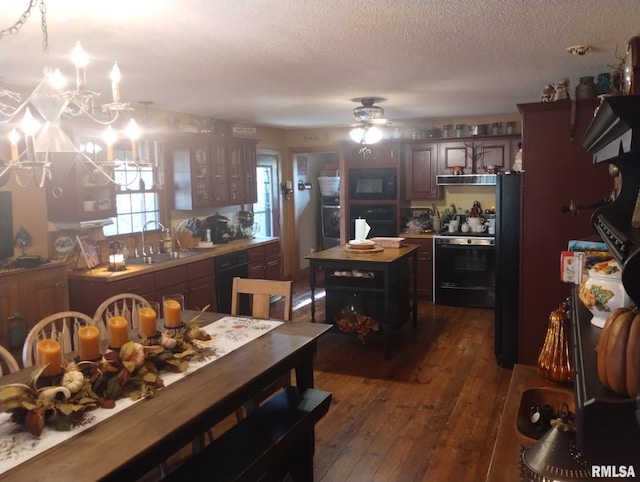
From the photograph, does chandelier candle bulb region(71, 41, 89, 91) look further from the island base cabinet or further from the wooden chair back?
the island base cabinet

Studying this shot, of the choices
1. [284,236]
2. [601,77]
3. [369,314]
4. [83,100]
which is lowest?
[369,314]

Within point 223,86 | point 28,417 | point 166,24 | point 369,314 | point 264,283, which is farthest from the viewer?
point 369,314

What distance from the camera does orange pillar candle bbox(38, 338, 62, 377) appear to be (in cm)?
168

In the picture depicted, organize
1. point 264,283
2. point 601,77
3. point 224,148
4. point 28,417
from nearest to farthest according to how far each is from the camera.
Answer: point 28,417, point 264,283, point 601,77, point 224,148

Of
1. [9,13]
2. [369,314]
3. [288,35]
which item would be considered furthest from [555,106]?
[9,13]

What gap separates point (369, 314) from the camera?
4762 mm

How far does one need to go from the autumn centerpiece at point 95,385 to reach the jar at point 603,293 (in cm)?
144

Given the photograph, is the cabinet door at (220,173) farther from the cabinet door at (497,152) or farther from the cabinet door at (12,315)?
the cabinet door at (497,152)

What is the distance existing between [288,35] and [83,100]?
3.88 feet

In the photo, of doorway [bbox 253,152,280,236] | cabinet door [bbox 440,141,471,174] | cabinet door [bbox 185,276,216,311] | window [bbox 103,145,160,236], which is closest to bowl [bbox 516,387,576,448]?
cabinet door [bbox 185,276,216,311]

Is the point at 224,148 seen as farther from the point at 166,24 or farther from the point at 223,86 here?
the point at 166,24

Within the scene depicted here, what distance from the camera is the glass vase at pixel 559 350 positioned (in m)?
2.08

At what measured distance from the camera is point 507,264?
4066 millimetres

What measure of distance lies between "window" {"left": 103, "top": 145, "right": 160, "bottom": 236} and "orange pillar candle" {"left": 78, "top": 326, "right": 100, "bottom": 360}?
3278mm
